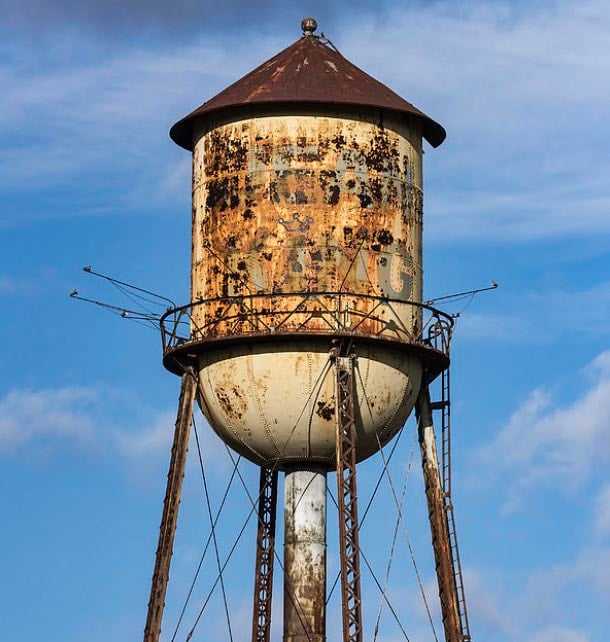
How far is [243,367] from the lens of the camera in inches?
1736

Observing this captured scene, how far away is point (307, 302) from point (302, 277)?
1.63 feet

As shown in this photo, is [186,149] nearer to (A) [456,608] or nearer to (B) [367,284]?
(B) [367,284]

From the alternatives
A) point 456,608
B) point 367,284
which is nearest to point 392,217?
point 367,284

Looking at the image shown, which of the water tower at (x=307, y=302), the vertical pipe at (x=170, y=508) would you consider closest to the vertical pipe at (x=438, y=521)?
the water tower at (x=307, y=302)

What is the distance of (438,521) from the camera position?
45.7m

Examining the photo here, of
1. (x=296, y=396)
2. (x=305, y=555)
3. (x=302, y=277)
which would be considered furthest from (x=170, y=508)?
(x=302, y=277)

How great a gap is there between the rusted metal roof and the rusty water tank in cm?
5

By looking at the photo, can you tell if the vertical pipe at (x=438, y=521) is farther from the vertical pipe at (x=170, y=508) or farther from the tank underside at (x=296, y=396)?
the vertical pipe at (x=170, y=508)

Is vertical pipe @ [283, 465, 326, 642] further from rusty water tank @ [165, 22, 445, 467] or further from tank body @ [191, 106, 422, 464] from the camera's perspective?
tank body @ [191, 106, 422, 464]

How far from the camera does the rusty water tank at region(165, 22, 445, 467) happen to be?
43906mm

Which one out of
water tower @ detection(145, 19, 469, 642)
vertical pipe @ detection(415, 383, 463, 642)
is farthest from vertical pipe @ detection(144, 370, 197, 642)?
vertical pipe @ detection(415, 383, 463, 642)

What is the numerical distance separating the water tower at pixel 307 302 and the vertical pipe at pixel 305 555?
0.09 ft

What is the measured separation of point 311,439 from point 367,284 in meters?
3.12

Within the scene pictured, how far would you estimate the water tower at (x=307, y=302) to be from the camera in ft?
144
